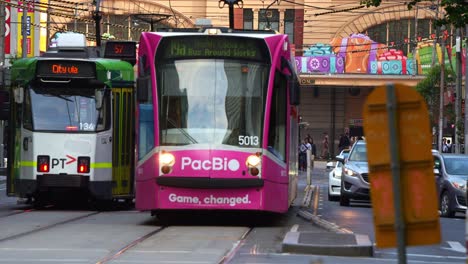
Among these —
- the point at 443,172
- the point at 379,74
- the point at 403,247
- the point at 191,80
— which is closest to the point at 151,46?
the point at 191,80

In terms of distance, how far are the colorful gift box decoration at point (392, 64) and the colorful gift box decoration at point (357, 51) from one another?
36 cm

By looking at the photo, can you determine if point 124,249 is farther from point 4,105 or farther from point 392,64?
point 392,64

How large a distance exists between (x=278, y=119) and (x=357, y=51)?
4917 cm

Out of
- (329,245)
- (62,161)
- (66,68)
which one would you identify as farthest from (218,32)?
(62,161)

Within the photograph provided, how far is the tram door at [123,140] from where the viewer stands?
21.8 m

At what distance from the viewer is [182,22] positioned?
222 ft

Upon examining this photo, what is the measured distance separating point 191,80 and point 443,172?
8.81 m

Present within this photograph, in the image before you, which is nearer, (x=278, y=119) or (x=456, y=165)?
(x=278, y=119)

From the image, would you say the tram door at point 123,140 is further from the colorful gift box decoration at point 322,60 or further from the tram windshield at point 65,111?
the colorful gift box decoration at point 322,60

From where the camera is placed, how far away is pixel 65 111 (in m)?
21.7

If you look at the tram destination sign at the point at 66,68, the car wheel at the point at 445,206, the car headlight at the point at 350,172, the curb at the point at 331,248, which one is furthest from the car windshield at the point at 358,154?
the curb at the point at 331,248

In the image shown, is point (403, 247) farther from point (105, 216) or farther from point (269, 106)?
point (105, 216)

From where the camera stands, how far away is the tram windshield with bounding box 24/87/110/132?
70.8 feet

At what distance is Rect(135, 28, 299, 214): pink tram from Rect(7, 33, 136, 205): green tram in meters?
3.95
